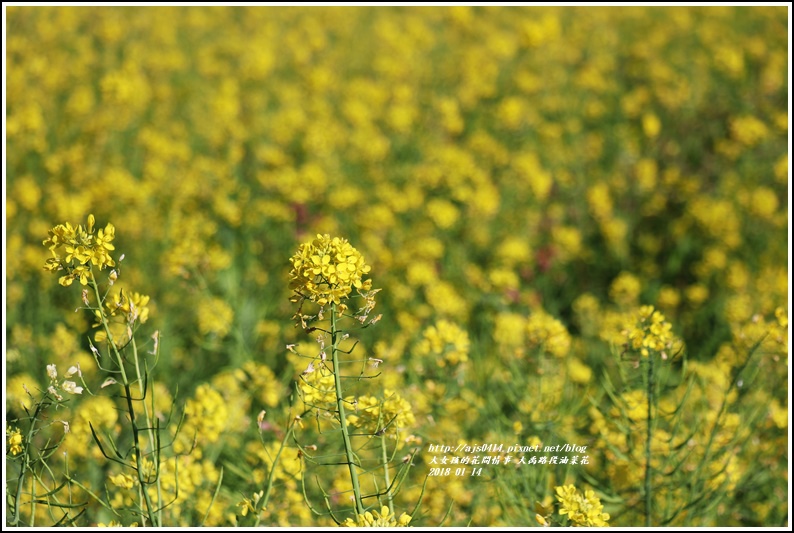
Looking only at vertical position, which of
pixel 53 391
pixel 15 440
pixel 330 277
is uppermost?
pixel 330 277

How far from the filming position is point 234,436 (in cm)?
309

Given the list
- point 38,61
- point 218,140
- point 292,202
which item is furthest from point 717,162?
point 38,61

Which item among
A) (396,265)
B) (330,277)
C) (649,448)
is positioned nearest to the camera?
(330,277)

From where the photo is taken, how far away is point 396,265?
463cm

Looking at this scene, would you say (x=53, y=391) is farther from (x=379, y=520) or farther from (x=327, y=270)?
(x=379, y=520)

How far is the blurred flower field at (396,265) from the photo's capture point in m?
2.42

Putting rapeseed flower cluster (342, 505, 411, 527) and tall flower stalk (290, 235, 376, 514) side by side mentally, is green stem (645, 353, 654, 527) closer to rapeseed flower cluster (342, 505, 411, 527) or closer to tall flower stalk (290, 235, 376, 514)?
rapeseed flower cluster (342, 505, 411, 527)

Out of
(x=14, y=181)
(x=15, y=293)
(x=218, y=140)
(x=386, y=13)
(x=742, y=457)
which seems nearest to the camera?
(x=742, y=457)

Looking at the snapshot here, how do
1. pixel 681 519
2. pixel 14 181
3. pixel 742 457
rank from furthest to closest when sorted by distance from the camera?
1. pixel 14 181
2. pixel 742 457
3. pixel 681 519

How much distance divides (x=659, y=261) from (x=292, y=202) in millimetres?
2815

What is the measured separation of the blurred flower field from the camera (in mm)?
2420

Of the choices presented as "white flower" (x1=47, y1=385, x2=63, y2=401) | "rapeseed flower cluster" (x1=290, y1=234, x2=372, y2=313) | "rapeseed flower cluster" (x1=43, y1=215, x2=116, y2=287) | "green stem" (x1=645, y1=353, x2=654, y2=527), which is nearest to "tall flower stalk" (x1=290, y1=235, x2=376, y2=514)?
"rapeseed flower cluster" (x1=290, y1=234, x2=372, y2=313)

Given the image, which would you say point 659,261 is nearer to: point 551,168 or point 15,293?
point 551,168

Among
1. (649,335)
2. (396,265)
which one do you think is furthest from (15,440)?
(396,265)
